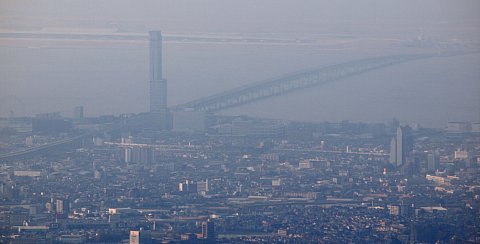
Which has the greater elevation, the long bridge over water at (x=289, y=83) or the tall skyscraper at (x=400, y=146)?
the long bridge over water at (x=289, y=83)

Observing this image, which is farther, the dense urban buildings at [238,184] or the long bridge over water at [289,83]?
the long bridge over water at [289,83]

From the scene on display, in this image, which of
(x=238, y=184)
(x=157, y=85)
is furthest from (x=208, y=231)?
(x=157, y=85)

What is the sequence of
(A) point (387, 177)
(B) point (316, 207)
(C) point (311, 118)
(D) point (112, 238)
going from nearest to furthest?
1. (D) point (112, 238)
2. (B) point (316, 207)
3. (A) point (387, 177)
4. (C) point (311, 118)

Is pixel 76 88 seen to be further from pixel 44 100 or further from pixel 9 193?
pixel 9 193

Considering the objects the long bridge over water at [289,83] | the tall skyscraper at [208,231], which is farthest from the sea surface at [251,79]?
the tall skyscraper at [208,231]

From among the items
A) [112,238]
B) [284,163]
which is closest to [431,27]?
[284,163]

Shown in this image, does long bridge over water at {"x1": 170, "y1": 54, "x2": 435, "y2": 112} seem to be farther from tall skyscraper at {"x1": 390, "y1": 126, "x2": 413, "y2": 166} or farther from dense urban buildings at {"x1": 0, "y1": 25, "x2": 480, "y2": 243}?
tall skyscraper at {"x1": 390, "y1": 126, "x2": 413, "y2": 166}

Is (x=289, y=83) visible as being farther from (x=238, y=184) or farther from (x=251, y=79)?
(x=238, y=184)

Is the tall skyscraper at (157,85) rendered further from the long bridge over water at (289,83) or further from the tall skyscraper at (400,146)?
the tall skyscraper at (400,146)
